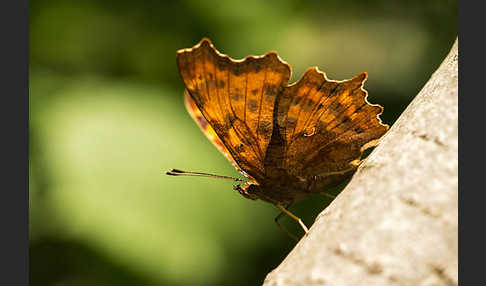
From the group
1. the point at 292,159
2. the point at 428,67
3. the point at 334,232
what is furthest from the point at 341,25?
the point at 334,232

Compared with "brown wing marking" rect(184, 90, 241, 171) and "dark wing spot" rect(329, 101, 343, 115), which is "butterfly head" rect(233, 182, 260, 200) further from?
"dark wing spot" rect(329, 101, 343, 115)

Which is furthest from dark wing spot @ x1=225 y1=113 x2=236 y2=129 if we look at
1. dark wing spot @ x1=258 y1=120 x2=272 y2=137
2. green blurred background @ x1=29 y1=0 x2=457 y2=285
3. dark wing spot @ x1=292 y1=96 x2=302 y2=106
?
green blurred background @ x1=29 y1=0 x2=457 y2=285

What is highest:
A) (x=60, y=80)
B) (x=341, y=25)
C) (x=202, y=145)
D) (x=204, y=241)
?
(x=341, y=25)

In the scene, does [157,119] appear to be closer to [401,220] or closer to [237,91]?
[237,91]

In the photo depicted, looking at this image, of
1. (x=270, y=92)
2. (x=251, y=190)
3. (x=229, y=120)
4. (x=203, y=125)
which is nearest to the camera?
(x=270, y=92)

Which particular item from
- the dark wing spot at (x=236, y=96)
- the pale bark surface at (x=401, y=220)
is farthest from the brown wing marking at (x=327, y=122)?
the pale bark surface at (x=401, y=220)

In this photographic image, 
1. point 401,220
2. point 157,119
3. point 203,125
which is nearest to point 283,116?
point 203,125

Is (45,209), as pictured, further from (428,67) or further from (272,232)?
(428,67)

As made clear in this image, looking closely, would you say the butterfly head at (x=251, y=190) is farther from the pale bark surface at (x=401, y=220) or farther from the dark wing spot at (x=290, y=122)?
the pale bark surface at (x=401, y=220)
